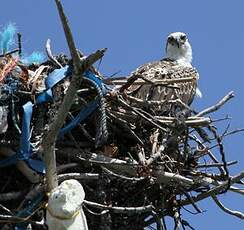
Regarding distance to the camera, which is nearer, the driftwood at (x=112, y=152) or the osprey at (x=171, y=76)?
the driftwood at (x=112, y=152)

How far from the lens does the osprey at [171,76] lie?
21.5 ft

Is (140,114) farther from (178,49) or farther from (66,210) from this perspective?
(178,49)

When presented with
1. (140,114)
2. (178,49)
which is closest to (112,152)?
(140,114)

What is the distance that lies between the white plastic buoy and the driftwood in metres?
0.87

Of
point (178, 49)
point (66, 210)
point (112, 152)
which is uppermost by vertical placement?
point (178, 49)

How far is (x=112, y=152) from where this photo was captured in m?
5.77

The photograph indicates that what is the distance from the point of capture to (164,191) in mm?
5766

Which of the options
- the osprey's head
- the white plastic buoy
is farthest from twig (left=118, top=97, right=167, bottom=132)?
the osprey's head

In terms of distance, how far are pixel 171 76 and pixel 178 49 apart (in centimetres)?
184

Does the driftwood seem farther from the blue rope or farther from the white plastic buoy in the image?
the white plastic buoy

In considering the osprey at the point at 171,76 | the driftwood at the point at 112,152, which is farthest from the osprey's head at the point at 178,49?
the driftwood at the point at 112,152

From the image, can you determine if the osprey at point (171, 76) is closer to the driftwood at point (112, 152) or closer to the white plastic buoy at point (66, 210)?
the driftwood at point (112, 152)

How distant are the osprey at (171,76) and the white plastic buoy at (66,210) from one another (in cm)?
149

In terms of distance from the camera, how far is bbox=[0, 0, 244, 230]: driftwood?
5.35 metres
